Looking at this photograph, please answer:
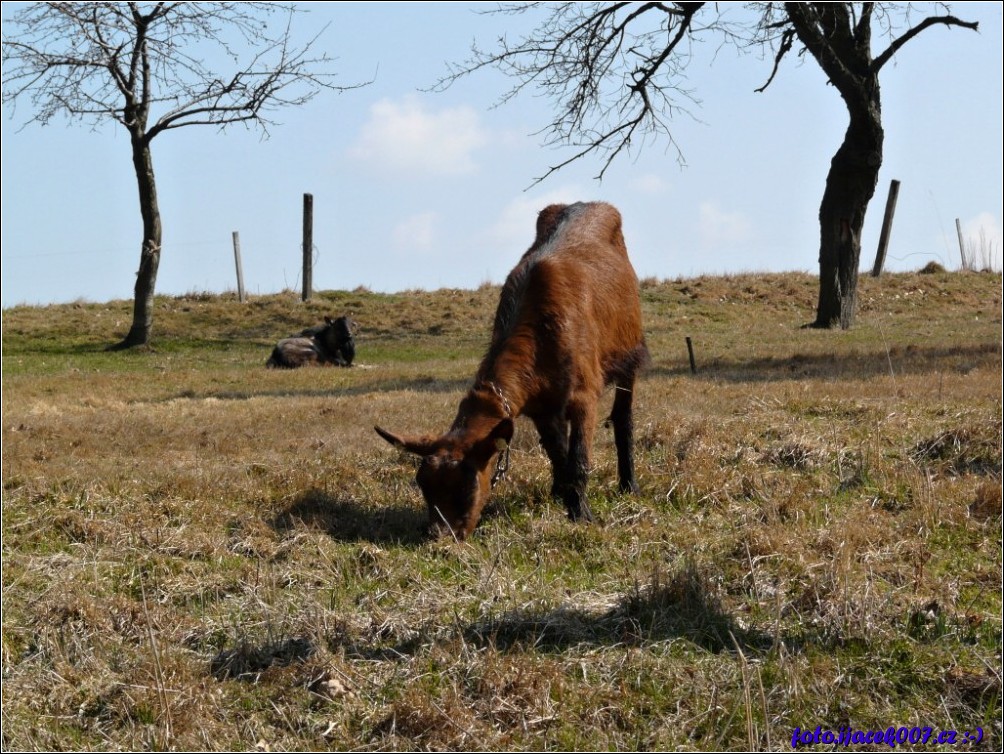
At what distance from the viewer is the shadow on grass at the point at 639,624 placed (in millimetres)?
6000

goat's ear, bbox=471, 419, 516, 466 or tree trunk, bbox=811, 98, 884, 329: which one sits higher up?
tree trunk, bbox=811, 98, 884, 329

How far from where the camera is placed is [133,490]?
866 cm

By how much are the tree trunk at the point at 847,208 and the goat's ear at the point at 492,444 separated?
14048 mm

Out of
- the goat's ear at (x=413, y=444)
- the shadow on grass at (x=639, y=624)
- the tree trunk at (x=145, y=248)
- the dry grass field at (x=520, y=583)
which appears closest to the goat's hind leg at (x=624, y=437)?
the dry grass field at (x=520, y=583)

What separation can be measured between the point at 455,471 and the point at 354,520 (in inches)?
47.5

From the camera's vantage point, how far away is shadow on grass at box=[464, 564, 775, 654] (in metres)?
6.00

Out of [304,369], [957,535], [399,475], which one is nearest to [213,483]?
[399,475]

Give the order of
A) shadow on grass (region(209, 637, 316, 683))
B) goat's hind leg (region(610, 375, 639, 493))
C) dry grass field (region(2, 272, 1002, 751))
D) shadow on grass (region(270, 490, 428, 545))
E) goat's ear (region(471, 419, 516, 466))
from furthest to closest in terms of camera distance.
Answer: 1. goat's hind leg (region(610, 375, 639, 493))
2. shadow on grass (region(270, 490, 428, 545))
3. goat's ear (region(471, 419, 516, 466))
4. shadow on grass (region(209, 637, 316, 683))
5. dry grass field (region(2, 272, 1002, 751))

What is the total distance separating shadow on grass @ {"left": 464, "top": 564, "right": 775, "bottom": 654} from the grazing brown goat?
1.16 meters

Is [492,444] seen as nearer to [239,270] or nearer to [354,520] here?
[354,520]

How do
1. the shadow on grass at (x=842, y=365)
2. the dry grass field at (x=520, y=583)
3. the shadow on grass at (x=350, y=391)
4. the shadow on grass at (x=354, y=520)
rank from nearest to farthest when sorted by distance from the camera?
the dry grass field at (x=520, y=583) → the shadow on grass at (x=354, y=520) → the shadow on grass at (x=842, y=365) → the shadow on grass at (x=350, y=391)

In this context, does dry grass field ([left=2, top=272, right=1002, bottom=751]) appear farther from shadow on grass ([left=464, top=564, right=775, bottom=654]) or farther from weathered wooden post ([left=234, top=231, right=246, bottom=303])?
weathered wooden post ([left=234, top=231, right=246, bottom=303])

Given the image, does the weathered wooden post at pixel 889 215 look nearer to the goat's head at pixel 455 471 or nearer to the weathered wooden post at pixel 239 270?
Answer: the weathered wooden post at pixel 239 270

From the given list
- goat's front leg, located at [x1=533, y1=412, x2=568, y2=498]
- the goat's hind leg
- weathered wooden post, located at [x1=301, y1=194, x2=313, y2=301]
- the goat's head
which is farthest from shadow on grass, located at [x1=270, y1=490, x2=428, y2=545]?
weathered wooden post, located at [x1=301, y1=194, x2=313, y2=301]
